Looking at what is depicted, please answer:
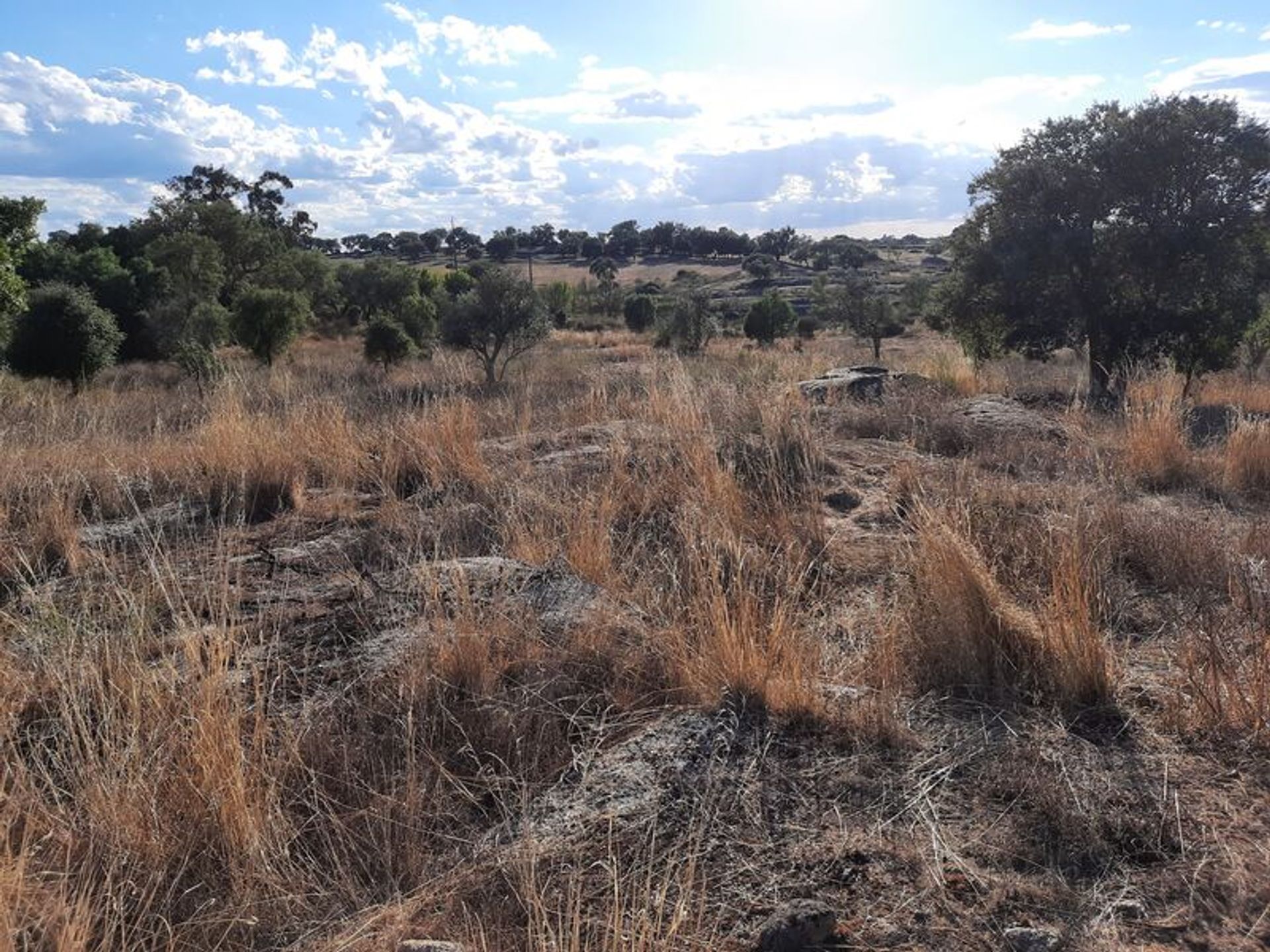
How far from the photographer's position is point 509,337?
83.0ft

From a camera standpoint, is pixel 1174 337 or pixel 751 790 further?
pixel 1174 337

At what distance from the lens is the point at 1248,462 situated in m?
6.11

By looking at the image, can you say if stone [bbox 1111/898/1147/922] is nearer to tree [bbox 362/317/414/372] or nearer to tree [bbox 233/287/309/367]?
tree [bbox 362/317/414/372]

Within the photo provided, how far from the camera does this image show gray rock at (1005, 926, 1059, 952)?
1997mm

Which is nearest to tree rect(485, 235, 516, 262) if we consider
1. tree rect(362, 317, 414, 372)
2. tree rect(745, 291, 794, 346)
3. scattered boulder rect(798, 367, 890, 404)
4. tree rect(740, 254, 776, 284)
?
tree rect(740, 254, 776, 284)

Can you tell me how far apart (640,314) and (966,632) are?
45468 millimetres

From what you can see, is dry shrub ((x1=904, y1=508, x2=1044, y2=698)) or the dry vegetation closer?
the dry vegetation

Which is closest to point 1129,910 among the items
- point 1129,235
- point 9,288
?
point 1129,235

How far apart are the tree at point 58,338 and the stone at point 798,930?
2396 cm

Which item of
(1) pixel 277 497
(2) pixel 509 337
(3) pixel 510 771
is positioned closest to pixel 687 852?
(3) pixel 510 771

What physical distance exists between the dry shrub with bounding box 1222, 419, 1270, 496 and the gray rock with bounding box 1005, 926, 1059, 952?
5004 millimetres

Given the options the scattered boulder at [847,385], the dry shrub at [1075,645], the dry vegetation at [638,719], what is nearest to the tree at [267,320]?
the scattered boulder at [847,385]

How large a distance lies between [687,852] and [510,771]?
69cm

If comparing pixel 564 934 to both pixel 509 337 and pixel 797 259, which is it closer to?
pixel 509 337
